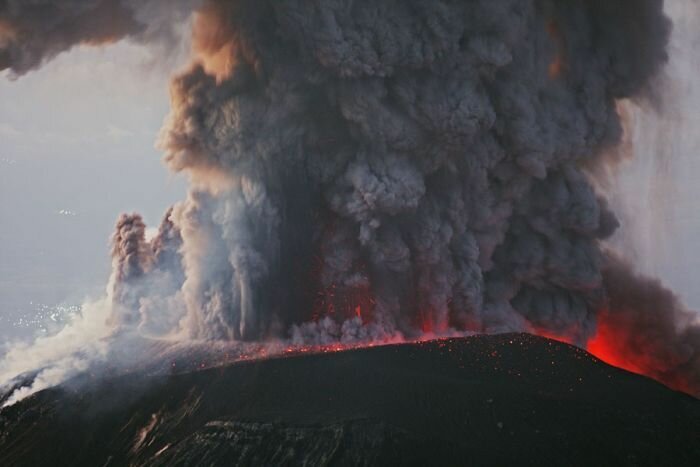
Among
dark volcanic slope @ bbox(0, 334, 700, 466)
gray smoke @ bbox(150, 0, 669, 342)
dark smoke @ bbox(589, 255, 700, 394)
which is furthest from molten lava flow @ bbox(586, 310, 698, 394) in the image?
dark volcanic slope @ bbox(0, 334, 700, 466)

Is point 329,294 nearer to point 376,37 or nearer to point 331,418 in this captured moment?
point 331,418

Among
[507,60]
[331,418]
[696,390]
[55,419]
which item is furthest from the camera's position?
[696,390]

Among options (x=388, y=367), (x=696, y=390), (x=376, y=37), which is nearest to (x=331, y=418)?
(x=388, y=367)

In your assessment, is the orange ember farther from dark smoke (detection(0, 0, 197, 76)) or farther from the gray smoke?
dark smoke (detection(0, 0, 197, 76))

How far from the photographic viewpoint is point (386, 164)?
2439cm

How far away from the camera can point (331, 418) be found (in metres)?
20.1

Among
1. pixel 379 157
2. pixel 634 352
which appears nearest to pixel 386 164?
pixel 379 157

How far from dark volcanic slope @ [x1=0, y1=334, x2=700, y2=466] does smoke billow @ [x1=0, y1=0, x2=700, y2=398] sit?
9.05 feet

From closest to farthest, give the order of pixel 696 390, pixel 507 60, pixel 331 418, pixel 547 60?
1. pixel 331 418
2. pixel 507 60
3. pixel 547 60
4. pixel 696 390

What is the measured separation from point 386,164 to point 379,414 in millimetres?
8444

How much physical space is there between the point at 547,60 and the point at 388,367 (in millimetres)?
13369

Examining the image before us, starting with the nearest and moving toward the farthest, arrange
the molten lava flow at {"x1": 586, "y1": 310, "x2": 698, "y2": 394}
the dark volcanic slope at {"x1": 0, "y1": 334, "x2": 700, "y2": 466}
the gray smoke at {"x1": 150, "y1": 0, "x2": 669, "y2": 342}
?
the dark volcanic slope at {"x1": 0, "y1": 334, "x2": 700, "y2": 466}, the gray smoke at {"x1": 150, "y1": 0, "x2": 669, "y2": 342}, the molten lava flow at {"x1": 586, "y1": 310, "x2": 698, "y2": 394}

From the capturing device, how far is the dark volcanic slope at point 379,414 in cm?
1938

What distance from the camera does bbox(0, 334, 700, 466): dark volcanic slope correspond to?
19.4 meters
